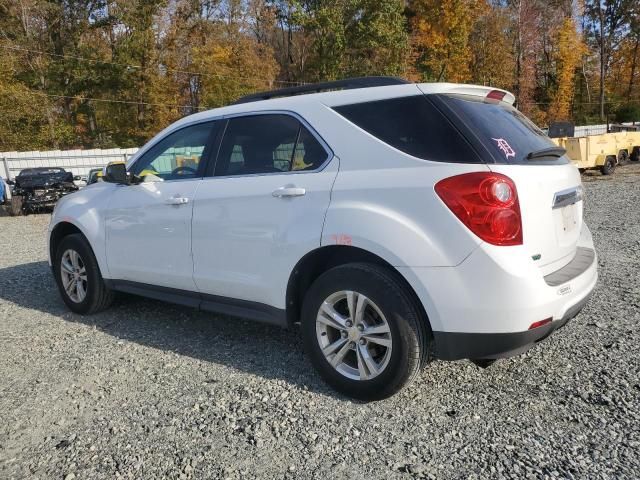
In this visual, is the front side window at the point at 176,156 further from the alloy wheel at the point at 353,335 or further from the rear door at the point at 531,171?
the rear door at the point at 531,171

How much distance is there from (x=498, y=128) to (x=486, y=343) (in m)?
1.22

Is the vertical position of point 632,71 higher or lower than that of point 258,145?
higher

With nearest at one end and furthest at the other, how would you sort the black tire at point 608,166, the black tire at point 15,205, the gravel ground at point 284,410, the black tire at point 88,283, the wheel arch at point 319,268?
the gravel ground at point 284,410 < the wheel arch at point 319,268 < the black tire at point 88,283 < the black tire at point 15,205 < the black tire at point 608,166

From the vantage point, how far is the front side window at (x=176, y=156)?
4.00 meters

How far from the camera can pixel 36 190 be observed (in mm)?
16609

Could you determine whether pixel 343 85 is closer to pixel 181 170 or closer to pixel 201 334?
pixel 181 170

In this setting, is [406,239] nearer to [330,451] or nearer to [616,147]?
[330,451]

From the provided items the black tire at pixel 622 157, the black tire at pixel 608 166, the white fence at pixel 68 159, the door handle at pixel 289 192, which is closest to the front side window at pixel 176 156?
the door handle at pixel 289 192

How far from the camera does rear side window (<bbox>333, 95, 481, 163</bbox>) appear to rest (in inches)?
109

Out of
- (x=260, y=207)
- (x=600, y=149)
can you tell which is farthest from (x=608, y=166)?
(x=260, y=207)

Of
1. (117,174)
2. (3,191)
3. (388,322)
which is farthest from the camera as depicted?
(3,191)

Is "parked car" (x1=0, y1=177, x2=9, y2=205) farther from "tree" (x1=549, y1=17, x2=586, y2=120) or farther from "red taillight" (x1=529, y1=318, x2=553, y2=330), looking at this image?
"tree" (x1=549, y1=17, x2=586, y2=120)

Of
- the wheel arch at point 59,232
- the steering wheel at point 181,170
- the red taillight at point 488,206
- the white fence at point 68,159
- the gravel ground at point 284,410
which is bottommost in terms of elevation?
the gravel ground at point 284,410

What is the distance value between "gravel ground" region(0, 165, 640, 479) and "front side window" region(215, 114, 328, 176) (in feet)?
4.63
